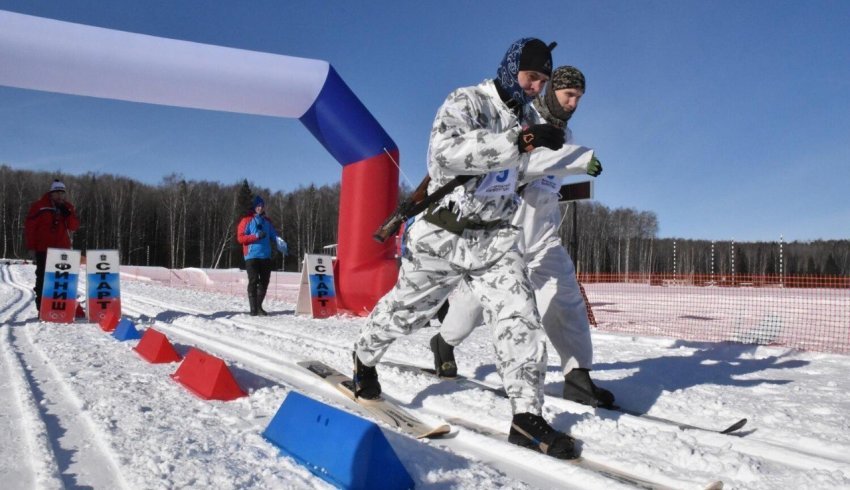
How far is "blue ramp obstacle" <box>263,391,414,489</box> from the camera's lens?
5.28 feet

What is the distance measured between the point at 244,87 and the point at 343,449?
618 centimetres

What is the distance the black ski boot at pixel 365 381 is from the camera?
2.76m

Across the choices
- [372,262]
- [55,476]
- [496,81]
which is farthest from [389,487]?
[372,262]

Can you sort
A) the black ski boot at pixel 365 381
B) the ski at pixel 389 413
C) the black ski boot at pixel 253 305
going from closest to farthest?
the ski at pixel 389 413
the black ski boot at pixel 365 381
the black ski boot at pixel 253 305

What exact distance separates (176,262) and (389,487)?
49141 millimetres

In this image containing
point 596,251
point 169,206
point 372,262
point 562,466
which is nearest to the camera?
point 562,466

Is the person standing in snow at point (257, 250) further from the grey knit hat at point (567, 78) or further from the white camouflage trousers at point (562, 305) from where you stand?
the grey knit hat at point (567, 78)

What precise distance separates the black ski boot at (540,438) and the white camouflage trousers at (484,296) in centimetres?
4

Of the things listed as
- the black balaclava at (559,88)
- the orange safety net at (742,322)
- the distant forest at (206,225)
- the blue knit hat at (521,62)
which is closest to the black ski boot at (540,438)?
the blue knit hat at (521,62)

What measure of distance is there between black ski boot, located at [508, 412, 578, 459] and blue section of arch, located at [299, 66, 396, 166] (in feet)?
19.5

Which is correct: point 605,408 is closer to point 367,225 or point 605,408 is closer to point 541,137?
point 541,137

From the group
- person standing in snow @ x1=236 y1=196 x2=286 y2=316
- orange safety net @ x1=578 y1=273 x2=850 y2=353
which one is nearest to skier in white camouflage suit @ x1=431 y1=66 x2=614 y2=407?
orange safety net @ x1=578 y1=273 x2=850 y2=353

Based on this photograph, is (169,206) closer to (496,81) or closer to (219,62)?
(219,62)

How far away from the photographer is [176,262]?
46.6 m
